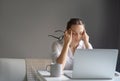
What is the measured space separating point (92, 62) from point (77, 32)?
28.0 inches

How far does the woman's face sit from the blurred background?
88 cm

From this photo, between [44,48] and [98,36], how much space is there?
771mm

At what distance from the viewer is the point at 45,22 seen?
3.43 m

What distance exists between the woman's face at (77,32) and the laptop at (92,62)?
0.69m

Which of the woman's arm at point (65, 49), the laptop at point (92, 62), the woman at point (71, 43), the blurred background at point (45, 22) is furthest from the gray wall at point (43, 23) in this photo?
the laptop at point (92, 62)

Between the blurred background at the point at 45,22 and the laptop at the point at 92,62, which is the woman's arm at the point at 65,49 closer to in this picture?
the laptop at the point at 92,62

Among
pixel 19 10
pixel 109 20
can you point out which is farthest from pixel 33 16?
pixel 109 20

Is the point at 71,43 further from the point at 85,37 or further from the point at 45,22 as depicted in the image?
the point at 45,22

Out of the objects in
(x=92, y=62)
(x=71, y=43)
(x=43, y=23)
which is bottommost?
(x=92, y=62)

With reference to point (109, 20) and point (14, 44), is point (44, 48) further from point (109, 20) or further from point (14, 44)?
point (109, 20)

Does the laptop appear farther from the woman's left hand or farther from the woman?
the woman's left hand

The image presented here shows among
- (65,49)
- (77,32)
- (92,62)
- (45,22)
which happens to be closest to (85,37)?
(77,32)

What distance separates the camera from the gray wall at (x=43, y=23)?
3.34 metres

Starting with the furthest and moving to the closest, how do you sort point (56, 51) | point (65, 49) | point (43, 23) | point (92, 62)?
point (43, 23) → point (56, 51) → point (65, 49) → point (92, 62)
